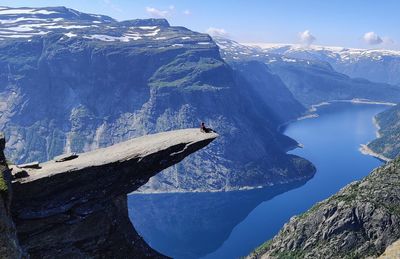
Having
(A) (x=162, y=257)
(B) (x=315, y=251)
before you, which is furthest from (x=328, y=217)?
(A) (x=162, y=257)

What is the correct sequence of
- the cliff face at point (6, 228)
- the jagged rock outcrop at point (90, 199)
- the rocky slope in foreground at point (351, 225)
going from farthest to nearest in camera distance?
the rocky slope in foreground at point (351, 225), the jagged rock outcrop at point (90, 199), the cliff face at point (6, 228)

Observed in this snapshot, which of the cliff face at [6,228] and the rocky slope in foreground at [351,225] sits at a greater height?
the cliff face at [6,228]

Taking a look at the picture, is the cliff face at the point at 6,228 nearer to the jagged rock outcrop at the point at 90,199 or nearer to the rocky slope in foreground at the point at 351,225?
the jagged rock outcrop at the point at 90,199

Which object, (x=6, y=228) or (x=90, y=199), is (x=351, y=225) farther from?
(x=6, y=228)

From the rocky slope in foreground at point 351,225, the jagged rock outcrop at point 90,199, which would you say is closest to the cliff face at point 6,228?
the jagged rock outcrop at point 90,199

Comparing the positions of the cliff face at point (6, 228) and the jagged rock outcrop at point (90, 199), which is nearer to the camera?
the cliff face at point (6, 228)

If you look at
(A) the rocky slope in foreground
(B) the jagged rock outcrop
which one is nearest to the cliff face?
(B) the jagged rock outcrop
